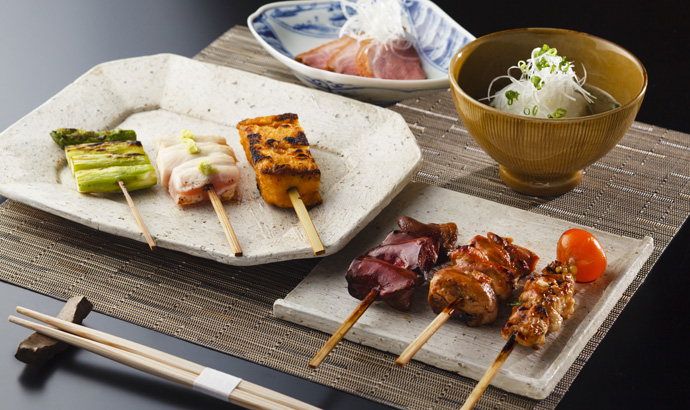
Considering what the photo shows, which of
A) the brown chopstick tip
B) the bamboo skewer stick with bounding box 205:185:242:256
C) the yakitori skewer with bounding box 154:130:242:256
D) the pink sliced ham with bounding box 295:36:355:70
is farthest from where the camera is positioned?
the pink sliced ham with bounding box 295:36:355:70

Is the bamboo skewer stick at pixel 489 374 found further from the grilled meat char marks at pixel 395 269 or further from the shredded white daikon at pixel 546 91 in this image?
the shredded white daikon at pixel 546 91

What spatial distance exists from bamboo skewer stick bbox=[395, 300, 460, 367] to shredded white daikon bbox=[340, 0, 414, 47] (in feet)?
6.49

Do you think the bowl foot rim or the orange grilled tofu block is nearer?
the orange grilled tofu block

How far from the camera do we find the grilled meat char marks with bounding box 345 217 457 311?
2517mm

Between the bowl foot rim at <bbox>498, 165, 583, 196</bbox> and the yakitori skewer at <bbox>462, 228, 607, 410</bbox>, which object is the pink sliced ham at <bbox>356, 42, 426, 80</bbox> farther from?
the yakitori skewer at <bbox>462, 228, 607, 410</bbox>

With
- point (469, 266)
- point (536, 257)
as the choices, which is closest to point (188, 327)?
point (469, 266)

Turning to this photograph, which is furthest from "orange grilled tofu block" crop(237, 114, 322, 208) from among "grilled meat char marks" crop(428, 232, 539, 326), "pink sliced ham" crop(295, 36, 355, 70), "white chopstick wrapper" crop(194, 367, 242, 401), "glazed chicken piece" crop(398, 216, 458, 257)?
"white chopstick wrapper" crop(194, 367, 242, 401)

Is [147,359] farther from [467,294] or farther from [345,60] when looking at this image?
[345,60]

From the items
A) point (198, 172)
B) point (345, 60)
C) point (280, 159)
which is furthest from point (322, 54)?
point (198, 172)

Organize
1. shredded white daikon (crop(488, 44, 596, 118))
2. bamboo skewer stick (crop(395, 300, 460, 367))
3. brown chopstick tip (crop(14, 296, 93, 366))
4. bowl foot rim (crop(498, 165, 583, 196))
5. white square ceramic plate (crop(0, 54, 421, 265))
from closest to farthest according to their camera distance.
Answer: bamboo skewer stick (crop(395, 300, 460, 367))
brown chopstick tip (crop(14, 296, 93, 366))
white square ceramic plate (crop(0, 54, 421, 265))
shredded white daikon (crop(488, 44, 596, 118))
bowl foot rim (crop(498, 165, 583, 196))

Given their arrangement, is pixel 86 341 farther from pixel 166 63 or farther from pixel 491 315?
pixel 166 63

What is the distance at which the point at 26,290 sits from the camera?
276 cm

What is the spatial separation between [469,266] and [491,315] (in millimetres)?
182

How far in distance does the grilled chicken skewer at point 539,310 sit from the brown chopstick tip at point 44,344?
138cm
